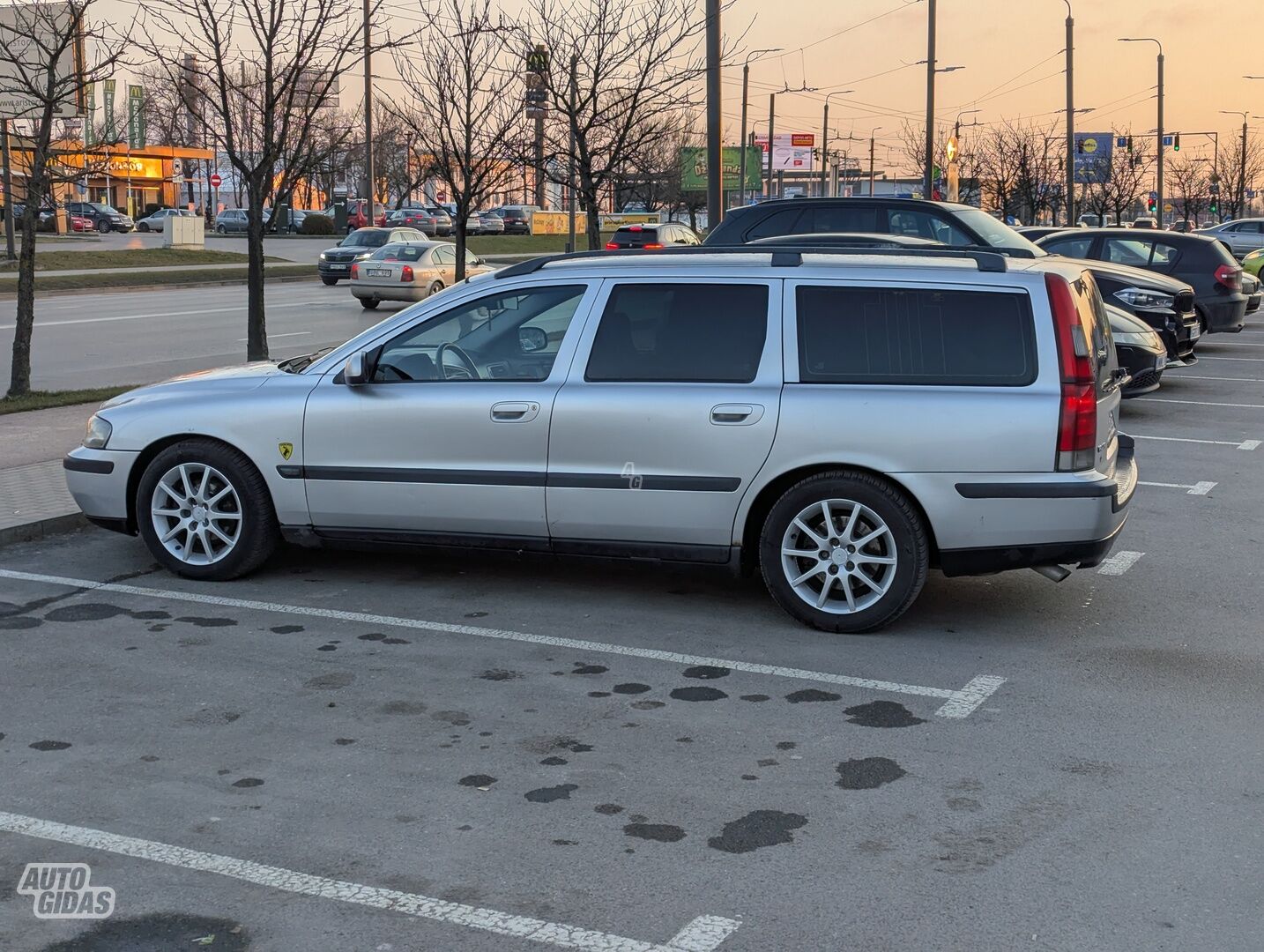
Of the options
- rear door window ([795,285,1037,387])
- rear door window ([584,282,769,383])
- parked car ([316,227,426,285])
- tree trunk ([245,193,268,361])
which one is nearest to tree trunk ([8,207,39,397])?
tree trunk ([245,193,268,361])

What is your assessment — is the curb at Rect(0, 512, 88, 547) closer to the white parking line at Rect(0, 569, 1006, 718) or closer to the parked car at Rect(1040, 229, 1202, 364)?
the white parking line at Rect(0, 569, 1006, 718)

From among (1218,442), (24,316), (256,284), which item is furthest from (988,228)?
(24,316)

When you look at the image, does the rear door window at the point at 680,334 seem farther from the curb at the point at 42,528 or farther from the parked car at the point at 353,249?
the parked car at the point at 353,249

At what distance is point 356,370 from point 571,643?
173 centimetres

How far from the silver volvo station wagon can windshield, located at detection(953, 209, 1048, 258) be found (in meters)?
8.59

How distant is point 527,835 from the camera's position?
4.24 metres

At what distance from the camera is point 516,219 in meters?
81.5

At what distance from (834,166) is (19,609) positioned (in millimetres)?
51604

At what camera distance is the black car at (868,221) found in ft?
50.1

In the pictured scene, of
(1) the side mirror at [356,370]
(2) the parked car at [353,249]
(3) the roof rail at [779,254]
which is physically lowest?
(1) the side mirror at [356,370]

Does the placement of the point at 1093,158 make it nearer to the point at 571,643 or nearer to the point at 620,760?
the point at 571,643

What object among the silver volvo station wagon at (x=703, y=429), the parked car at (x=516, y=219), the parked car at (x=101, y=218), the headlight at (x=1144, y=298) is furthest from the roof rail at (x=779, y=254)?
the parked car at (x=101, y=218)

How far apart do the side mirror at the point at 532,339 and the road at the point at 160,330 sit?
10.6 meters

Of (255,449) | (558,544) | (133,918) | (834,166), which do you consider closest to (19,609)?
(255,449)
